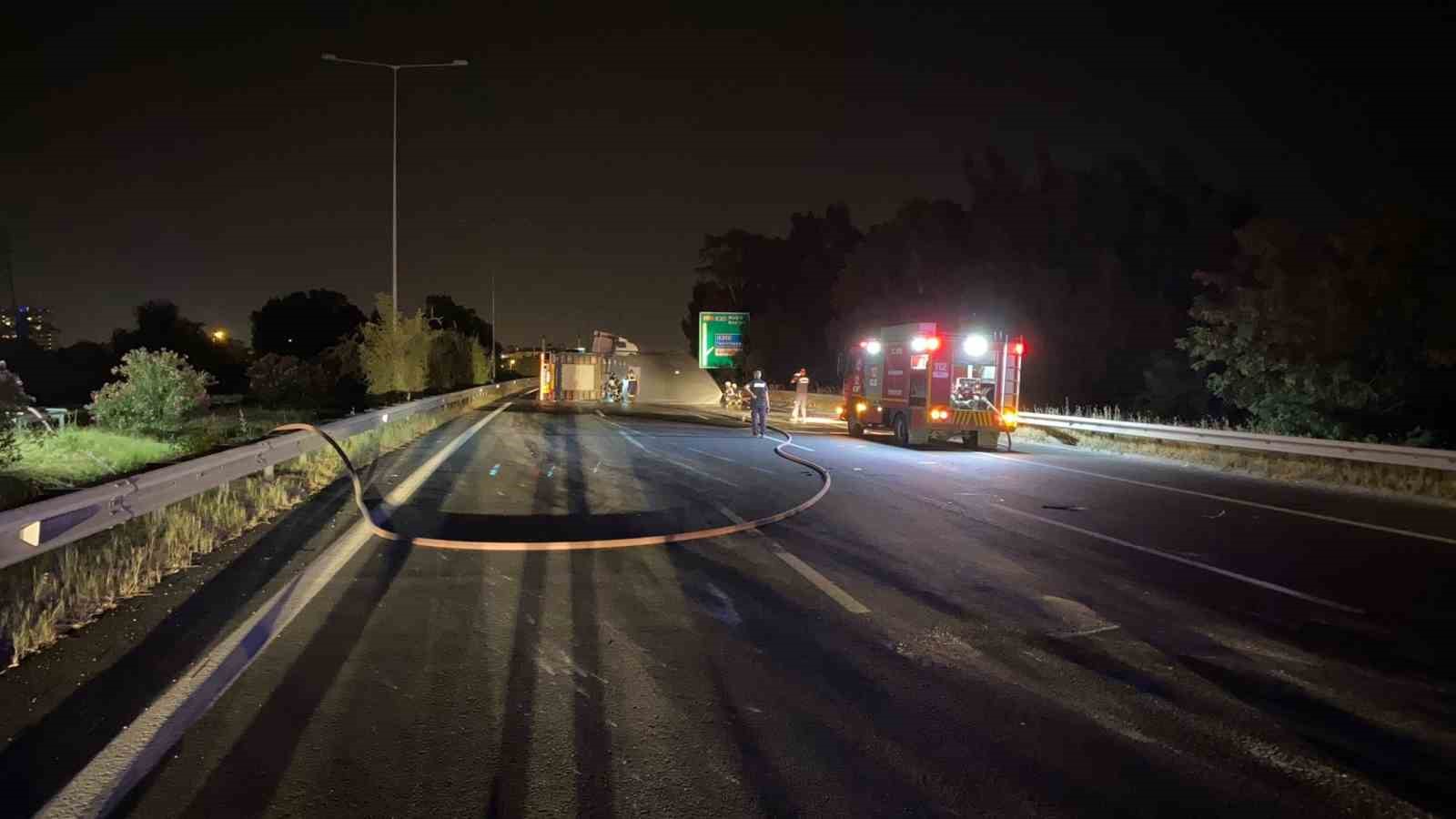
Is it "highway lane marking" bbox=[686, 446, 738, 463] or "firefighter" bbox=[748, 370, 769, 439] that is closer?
"highway lane marking" bbox=[686, 446, 738, 463]

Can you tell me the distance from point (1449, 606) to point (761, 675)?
18.3ft

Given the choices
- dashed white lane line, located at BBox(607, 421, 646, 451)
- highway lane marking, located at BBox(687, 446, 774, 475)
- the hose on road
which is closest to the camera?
the hose on road

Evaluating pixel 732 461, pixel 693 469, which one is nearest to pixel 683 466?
pixel 693 469

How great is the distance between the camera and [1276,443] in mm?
17531

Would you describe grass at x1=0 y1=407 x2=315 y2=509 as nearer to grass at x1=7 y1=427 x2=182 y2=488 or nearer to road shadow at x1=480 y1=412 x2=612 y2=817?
grass at x1=7 y1=427 x2=182 y2=488

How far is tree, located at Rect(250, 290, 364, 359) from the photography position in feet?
342

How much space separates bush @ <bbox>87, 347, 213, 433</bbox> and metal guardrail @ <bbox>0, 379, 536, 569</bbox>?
6.06 m

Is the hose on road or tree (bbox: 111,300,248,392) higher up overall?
tree (bbox: 111,300,248,392)

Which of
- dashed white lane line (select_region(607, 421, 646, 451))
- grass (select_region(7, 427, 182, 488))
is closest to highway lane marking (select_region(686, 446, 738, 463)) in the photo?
dashed white lane line (select_region(607, 421, 646, 451))

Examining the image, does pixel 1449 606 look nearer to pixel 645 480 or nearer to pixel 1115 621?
pixel 1115 621

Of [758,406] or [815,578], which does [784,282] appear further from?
[815,578]

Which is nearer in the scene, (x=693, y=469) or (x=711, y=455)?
(x=693, y=469)

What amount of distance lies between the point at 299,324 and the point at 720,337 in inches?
2887

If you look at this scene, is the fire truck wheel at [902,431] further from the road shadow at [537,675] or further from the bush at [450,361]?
the bush at [450,361]
